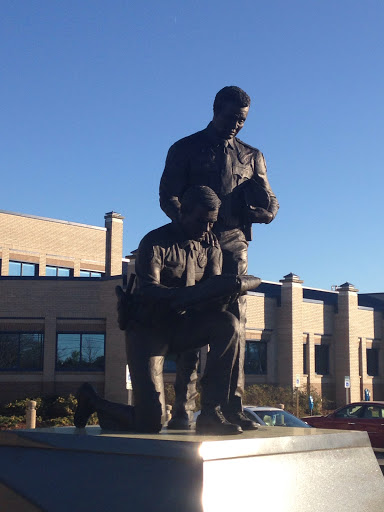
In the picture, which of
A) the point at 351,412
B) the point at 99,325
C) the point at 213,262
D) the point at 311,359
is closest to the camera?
the point at 213,262

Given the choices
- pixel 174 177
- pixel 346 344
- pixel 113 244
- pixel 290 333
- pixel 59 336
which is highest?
pixel 113 244

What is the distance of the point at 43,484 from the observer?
595 cm

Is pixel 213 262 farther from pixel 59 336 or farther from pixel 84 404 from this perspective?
pixel 59 336

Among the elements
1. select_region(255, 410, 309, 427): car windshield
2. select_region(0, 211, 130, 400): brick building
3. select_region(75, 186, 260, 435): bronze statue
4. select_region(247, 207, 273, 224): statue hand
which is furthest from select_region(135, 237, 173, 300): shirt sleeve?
select_region(0, 211, 130, 400): brick building

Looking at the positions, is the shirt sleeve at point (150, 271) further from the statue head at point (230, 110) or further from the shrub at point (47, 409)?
the shrub at point (47, 409)

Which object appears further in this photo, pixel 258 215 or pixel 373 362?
Result: pixel 373 362

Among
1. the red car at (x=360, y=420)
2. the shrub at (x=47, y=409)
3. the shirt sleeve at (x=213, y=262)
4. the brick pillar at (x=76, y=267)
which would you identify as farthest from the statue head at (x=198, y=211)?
the brick pillar at (x=76, y=267)

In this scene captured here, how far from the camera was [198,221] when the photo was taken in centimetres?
698

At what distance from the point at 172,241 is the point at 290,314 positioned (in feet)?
108

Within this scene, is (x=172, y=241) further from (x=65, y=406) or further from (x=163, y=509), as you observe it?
(x=65, y=406)

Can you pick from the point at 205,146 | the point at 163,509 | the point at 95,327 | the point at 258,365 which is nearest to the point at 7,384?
the point at 95,327

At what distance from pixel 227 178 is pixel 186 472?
3433mm

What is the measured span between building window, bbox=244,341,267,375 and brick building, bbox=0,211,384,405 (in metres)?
0.05

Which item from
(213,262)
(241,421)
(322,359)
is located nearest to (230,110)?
(213,262)
